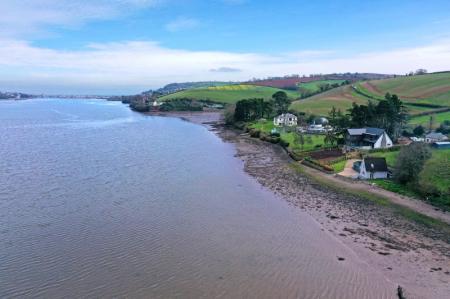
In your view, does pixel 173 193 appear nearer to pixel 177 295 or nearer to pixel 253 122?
pixel 177 295

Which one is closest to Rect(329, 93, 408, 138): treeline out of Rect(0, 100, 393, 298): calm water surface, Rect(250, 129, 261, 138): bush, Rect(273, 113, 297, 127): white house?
Rect(250, 129, 261, 138): bush

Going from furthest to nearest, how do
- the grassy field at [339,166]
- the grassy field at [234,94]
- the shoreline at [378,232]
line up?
the grassy field at [234,94] < the grassy field at [339,166] < the shoreline at [378,232]

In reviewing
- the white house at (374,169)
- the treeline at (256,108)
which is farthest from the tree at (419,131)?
the treeline at (256,108)

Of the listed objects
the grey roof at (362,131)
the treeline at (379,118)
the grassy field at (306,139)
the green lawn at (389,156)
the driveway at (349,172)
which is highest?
the treeline at (379,118)

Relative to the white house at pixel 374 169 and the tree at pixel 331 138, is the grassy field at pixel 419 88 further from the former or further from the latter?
the white house at pixel 374 169

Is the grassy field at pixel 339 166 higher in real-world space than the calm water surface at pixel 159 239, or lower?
lower

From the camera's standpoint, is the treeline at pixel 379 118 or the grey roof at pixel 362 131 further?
the treeline at pixel 379 118

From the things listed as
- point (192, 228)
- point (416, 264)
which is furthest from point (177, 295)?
point (416, 264)

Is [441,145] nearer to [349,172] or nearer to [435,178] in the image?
[349,172]
